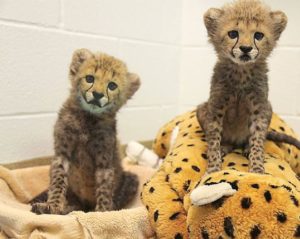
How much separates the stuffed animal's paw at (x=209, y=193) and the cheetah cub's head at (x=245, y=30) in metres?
0.43

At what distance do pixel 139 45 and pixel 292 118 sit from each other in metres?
0.89

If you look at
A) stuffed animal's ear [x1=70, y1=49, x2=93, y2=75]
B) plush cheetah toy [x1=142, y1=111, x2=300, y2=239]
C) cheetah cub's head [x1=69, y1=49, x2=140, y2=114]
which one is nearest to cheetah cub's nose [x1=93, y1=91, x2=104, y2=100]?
cheetah cub's head [x1=69, y1=49, x2=140, y2=114]

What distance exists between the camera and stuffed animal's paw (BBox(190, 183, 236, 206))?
0.97m

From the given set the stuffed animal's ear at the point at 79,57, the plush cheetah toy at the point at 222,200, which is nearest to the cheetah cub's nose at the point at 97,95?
the stuffed animal's ear at the point at 79,57

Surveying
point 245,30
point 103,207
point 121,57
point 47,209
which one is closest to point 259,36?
point 245,30

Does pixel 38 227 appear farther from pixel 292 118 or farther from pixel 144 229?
pixel 292 118

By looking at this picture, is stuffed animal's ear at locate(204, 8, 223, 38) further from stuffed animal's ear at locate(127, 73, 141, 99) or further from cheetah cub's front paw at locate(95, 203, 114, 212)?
cheetah cub's front paw at locate(95, 203, 114, 212)

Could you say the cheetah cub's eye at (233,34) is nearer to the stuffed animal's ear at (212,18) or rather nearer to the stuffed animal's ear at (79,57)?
the stuffed animal's ear at (212,18)

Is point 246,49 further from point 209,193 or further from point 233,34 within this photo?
point 209,193

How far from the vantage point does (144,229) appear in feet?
3.85

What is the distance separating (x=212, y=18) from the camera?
137 cm

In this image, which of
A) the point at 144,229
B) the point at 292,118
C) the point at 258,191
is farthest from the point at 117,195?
the point at 292,118

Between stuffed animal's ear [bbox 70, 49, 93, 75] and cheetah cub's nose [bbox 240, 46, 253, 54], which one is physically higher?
cheetah cub's nose [bbox 240, 46, 253, 54]

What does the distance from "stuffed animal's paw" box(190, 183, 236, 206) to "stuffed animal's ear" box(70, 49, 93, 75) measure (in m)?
0.60
